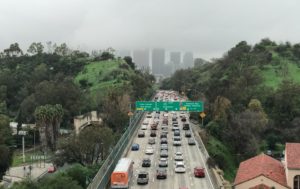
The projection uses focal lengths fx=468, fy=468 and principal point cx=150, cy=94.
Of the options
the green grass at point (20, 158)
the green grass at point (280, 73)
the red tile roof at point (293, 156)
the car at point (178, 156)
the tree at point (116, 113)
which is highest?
the green grass at point (280, 73)

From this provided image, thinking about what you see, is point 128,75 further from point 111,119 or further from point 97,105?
point 111,119

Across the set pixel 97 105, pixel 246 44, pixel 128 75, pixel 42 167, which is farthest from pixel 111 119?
pixel 246 44

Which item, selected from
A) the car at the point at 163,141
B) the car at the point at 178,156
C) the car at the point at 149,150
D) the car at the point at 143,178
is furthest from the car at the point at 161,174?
the car at the point at 163,141

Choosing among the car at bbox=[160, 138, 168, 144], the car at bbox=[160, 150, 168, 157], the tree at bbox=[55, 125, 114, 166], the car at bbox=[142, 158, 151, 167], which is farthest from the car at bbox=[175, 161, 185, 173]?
the car at bbox=[160, 138, 168, 144]

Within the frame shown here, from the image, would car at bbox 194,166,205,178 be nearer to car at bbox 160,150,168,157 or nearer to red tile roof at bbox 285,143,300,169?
red tile roof at bbox 285,143,300,169

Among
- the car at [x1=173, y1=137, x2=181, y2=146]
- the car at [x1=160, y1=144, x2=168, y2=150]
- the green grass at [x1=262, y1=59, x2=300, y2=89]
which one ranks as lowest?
the car at [x1=160, y1=144, x2=168, y2=150]

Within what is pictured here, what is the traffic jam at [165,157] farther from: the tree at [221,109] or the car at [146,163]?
the tree at [221,109]
